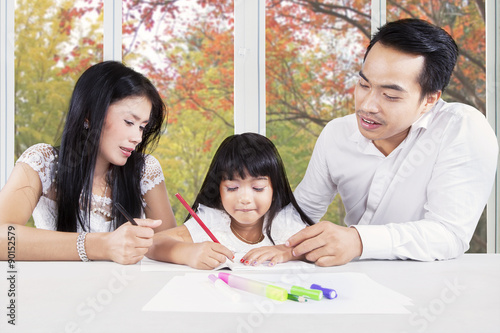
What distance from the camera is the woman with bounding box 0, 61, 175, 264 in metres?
1.32

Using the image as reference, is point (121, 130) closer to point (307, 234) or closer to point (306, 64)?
point (307, 234)

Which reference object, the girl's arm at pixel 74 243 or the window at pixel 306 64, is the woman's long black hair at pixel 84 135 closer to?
the girl's arm at pixel 74 243

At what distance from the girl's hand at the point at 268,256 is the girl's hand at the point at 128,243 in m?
0.23

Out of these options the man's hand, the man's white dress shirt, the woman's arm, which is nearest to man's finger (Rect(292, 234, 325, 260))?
the man's hand

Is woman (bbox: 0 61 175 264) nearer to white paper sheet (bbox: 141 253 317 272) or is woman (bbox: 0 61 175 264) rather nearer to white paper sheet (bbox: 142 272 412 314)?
white paper sheet (bbox: 141 253 317 272)

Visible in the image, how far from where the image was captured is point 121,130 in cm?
134

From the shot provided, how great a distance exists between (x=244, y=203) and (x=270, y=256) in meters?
0.24

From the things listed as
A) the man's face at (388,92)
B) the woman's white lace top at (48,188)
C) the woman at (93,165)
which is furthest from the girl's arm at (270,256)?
the woman's white lace top at (48,188)

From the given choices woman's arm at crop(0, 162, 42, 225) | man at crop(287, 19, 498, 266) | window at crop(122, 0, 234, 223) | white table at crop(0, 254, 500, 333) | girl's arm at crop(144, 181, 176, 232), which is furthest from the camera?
window at crop(122, 0, 234, 223)

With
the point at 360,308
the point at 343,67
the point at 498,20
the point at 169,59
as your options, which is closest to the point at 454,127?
the point at 360,308

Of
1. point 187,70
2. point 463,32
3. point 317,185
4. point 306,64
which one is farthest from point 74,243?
point 463,32

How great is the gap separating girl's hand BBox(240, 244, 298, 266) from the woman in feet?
1.19

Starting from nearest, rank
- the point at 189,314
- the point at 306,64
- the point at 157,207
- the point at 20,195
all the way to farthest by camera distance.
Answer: the point at 189,314 → the point at 20,195 → the point at 157,207 → the point at 306,64

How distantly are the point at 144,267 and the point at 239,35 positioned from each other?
136 centimetres
